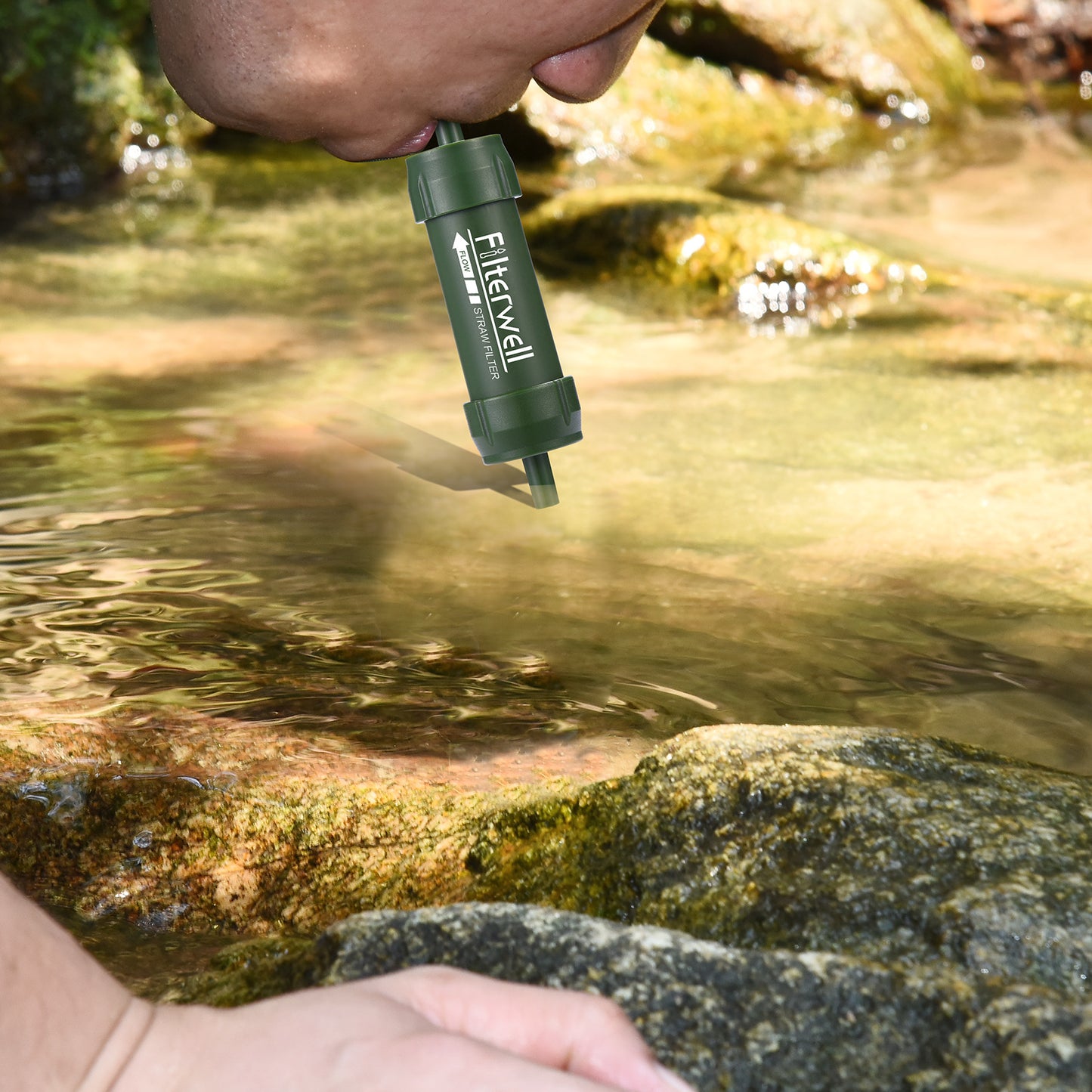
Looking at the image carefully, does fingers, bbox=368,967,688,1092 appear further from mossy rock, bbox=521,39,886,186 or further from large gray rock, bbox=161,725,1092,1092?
mossy rock, bbox=521,39,886,186

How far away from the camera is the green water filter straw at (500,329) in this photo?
6.80 ft

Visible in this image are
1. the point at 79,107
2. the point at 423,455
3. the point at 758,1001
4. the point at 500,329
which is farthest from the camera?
the point at 79,107

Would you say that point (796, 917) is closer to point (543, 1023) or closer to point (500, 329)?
point (543, 1023)

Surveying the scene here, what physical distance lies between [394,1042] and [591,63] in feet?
3.94

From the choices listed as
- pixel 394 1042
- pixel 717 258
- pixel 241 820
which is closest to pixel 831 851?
pixel 394 1042

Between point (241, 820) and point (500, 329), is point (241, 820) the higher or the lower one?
the lower one

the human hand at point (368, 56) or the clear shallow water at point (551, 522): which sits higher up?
the human hand at point (368, 56)

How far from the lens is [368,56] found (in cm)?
158

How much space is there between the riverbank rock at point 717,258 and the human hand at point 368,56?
12.6 ft

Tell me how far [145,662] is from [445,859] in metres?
0.85

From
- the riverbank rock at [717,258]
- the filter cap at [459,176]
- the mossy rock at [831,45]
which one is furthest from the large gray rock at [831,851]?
the mossy rock at [831,45]

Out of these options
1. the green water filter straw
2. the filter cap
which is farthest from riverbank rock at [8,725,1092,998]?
the filter cap

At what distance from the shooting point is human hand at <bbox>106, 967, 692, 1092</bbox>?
1133mm

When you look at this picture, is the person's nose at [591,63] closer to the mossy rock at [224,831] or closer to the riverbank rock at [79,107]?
the mossy rock at [224,831]
